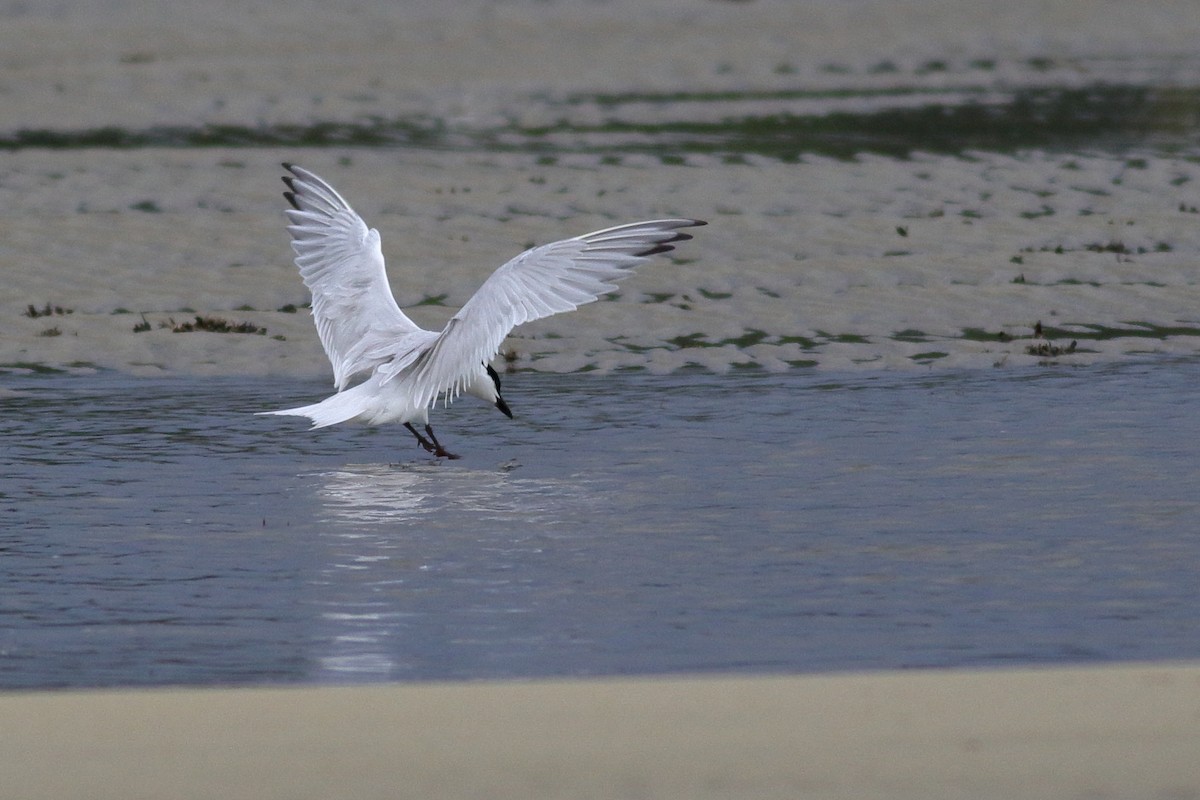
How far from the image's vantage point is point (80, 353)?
44.3 ft

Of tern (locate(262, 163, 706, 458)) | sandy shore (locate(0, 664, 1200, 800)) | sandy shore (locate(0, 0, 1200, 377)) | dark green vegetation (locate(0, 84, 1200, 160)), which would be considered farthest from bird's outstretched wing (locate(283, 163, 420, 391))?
dark green vegetation (locate(0, 84, 1200, 160))

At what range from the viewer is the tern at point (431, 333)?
10.0m

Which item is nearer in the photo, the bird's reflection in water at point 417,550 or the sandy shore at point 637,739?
the sandy shore at point 637,739

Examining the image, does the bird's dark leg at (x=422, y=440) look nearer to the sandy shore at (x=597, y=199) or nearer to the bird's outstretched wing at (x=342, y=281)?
the bird's outstretched wing at (x=342, y=281)

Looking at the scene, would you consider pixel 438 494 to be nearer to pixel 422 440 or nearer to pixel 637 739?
pixel 422 440

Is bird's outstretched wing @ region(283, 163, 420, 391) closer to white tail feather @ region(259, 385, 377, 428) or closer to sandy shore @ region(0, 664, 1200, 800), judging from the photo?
white tail feather @ region(259, 385, 377, 428)

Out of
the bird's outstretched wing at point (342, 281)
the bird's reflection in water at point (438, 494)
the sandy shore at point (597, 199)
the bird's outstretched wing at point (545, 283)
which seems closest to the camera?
the bird's reflection in water at point (438, 494)

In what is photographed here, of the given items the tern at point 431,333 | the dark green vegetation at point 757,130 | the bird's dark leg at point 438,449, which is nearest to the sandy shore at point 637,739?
the tern at point 431,333

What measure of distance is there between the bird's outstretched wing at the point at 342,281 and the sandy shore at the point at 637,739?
17.3 feet

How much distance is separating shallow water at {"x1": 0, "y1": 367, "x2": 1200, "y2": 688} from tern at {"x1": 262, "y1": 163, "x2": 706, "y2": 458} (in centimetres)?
31

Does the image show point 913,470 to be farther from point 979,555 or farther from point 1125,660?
point 1125,660

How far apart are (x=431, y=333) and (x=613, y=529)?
8.08 feet

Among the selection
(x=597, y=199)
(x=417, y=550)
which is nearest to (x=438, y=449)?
(x=417, y=550)

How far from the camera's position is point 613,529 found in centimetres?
862
